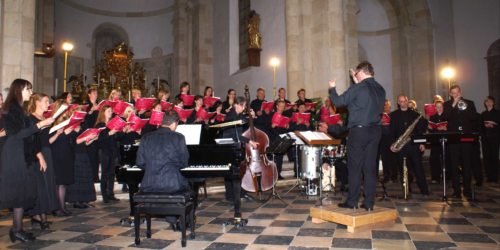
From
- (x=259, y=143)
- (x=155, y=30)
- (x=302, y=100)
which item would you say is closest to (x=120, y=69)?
(x=155, y=30)

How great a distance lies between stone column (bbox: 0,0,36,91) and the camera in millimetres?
6750

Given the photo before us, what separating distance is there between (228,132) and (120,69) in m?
11.4

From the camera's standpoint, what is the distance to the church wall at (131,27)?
17234 mm

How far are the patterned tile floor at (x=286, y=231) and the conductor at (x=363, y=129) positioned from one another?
56 centimetres

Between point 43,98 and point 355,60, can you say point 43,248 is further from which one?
point 355,60

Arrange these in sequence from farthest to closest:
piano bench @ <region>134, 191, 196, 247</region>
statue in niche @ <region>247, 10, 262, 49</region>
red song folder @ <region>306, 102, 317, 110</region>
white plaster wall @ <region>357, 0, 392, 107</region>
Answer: white plaster wall @ <region>357, 0, 392, 107</region>
statue in niche @ <region>247, 10, 262, 49</region>
red song folder @ <region>306, 102, 317, 110</region>
piano bench @ <region>134, 191, 196, 247</region>

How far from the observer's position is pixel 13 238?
396cm

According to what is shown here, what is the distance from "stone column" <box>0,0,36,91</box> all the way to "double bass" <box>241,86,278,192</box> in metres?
4.43

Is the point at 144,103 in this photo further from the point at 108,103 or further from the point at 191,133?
the point at 191,133

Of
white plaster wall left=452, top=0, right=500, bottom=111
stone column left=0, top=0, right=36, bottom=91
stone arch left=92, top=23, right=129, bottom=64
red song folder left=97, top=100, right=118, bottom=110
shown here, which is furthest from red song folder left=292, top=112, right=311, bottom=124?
stone arch left=92, top=23, right=129, bottom=64

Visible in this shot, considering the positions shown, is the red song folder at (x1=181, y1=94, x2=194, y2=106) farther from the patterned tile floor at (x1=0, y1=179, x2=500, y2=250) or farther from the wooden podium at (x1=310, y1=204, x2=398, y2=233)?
the wooden podium at (x1=310, y1=204, x2=398, y2=233)

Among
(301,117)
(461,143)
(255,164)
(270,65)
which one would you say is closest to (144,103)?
(255,164)

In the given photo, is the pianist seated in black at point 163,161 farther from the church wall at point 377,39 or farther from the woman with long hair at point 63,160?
the church wall at point 377,39

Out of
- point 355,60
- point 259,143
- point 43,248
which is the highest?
point 355,60
